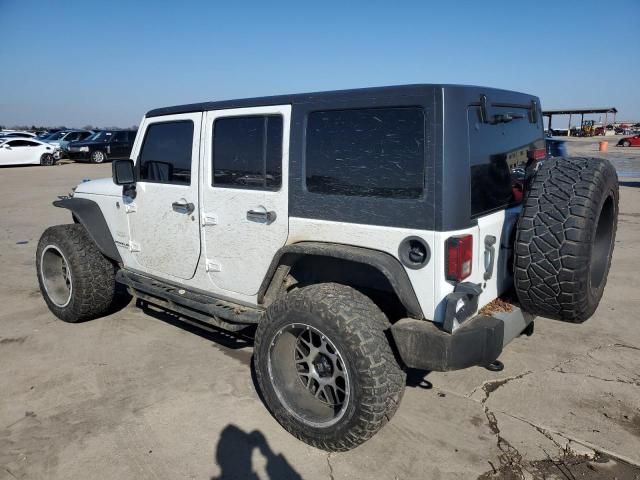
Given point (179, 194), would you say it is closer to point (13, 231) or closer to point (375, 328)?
point (375, 328)

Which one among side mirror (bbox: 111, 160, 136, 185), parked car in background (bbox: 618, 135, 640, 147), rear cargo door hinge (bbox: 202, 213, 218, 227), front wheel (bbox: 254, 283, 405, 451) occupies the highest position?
parked car in background (bbox: 618, 135, 640, 147)

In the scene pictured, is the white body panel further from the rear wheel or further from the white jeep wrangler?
the rear wheel

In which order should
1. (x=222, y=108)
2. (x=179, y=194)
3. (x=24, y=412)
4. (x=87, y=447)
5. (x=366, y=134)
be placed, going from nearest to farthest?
(x=366, y=134) → (x=87, y=447) → (x=24, y=412) → (x=222, y=108) → (x=179, y=194)

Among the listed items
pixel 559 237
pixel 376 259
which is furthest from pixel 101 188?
pixel 559 237

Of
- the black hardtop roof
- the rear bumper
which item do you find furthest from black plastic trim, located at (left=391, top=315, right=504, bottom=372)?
the black hardtop roof

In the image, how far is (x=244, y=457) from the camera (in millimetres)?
2746

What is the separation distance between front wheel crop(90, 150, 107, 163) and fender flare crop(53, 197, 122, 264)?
2294 cm

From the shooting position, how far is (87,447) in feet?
9.27

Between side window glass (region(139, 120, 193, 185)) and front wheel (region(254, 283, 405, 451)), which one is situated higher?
side window glass (region(139, 120, 193, 185))

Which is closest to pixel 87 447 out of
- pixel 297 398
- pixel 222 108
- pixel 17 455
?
pixel 17 455

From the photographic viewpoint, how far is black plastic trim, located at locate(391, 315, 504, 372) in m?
2.41

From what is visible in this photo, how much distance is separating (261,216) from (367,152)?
0.85 m

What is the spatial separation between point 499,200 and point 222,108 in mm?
1953

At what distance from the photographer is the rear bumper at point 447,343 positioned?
7.91ft
